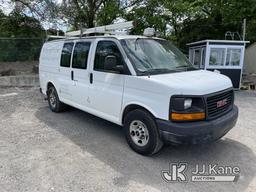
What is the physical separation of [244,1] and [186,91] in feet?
38.0

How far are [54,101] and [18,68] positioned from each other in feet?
20.7

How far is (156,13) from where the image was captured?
44.4ft

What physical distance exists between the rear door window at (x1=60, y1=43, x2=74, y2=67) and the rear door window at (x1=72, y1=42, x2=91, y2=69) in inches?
10.1

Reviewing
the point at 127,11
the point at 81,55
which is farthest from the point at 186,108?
the point at 127,11

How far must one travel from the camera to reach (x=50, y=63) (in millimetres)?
6672

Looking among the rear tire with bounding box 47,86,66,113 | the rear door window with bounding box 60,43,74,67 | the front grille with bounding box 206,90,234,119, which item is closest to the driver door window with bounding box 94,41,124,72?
the rear door window with bounding box 60,43,74,67

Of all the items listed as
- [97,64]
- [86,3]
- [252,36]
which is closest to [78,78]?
[97,64]

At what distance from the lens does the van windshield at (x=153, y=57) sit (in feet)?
13.7

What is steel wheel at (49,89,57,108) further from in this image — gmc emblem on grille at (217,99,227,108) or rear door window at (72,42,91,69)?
gmc emblem on grille at (217,99,227,108)

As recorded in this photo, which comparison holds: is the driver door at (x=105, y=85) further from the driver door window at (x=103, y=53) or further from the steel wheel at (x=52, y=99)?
the steel wheel at (x=52, y=99)

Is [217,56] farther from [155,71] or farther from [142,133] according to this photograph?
[142,133]

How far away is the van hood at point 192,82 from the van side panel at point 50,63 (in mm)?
3290

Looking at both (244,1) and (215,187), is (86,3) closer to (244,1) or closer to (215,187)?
(244,1)

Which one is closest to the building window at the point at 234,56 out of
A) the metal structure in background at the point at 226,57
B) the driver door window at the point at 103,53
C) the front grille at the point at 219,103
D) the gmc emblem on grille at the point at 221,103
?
the metal structure in background at the point at 226,57
